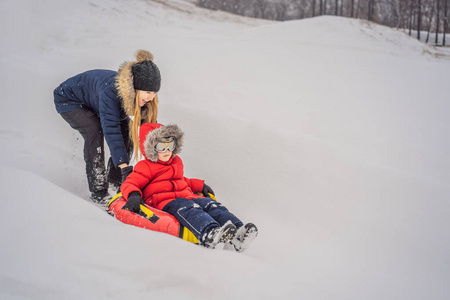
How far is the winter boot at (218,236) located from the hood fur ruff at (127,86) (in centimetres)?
76

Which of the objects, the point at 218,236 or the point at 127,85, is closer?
the point at 218,236

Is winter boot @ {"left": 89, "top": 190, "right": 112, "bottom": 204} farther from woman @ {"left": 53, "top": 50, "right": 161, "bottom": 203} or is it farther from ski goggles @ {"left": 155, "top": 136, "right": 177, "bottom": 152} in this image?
ski goggles @ {"left": 155, "top": 136, "right": 177, "bottom": 152}

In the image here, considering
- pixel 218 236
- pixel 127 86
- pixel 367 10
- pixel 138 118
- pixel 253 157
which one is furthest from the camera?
pixel 367 10

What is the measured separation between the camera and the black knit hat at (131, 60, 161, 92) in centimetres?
166

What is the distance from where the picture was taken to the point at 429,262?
1700 millimetres

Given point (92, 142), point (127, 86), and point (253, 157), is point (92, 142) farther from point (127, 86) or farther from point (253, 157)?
point (253, 157)

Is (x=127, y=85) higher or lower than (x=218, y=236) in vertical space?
higher

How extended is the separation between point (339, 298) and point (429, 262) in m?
0.76

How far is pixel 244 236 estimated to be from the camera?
1384 mm

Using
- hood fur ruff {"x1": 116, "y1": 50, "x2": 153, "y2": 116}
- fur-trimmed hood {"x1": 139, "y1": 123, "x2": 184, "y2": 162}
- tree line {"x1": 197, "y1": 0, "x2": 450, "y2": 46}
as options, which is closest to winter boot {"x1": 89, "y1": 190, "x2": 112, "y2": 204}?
fur-trimmed hood {"x1": 139, "y1": 123, "x2": 184, "y2": 162}

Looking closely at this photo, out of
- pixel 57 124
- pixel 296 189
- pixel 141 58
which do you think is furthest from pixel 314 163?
pixel 57 124

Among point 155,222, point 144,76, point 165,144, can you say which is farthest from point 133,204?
point 144,76

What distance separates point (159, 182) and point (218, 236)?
0.49 m

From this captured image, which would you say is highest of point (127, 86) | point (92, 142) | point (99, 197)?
point (127, 86)
